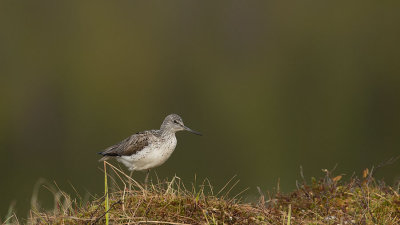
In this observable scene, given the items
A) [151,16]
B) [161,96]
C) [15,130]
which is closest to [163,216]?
[15,130]

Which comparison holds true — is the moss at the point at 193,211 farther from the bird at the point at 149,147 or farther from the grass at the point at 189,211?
the bird at the point at 149,147

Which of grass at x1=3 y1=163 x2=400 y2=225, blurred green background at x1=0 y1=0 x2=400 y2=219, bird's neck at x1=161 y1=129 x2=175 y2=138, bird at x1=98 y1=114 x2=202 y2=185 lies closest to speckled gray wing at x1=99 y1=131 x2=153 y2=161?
bird at x1=98 y1=114 x2=202 y2=185

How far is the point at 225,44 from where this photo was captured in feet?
243

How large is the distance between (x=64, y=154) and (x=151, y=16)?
35.8 meters

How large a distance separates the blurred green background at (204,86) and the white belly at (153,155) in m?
12.7

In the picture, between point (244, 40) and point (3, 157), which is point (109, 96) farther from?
point (244, 40)

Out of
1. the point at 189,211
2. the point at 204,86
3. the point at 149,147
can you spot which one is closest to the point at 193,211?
the point at 189,211

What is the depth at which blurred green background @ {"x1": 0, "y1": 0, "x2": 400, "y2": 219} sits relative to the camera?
31.0 metres

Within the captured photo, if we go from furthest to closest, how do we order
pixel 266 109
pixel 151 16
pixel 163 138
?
pixel 151 16 < pixel 266 109 < pixel 163 138

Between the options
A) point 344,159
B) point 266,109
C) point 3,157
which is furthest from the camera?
point 266,109

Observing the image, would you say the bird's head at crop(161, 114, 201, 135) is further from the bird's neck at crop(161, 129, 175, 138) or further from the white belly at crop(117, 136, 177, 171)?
the white belly at crop(117, 136, 177, 171)

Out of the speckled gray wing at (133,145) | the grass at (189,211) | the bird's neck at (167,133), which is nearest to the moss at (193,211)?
the grass at (189,211)

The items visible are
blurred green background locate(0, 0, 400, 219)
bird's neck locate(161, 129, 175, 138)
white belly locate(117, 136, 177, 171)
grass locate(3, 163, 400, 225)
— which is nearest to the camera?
grass locate(3, 163, 400, 225)

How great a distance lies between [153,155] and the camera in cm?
886
